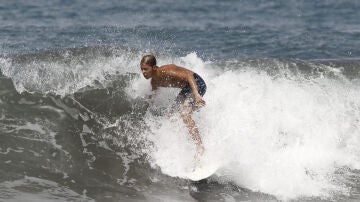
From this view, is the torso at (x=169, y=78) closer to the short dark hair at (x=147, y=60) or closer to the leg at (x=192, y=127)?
the short dark hair at (x=147, y=60)

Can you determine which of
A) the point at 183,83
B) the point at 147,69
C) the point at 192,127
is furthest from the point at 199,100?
the point at 147,69

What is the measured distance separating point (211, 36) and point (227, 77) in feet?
27.2

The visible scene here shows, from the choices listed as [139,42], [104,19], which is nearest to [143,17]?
[104,19]

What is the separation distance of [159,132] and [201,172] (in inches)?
48.2

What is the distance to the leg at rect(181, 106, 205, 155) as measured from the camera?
7.60 metres

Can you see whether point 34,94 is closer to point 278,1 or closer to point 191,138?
point 191,138

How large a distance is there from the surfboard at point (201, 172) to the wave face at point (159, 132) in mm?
122

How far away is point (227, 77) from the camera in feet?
33.0

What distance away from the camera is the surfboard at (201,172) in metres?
7.35

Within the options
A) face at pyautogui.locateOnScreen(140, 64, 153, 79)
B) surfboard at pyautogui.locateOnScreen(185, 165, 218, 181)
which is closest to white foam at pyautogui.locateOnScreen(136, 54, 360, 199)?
surfboard at pyautogui.locateOnScreen(185, 165, 218, 181)

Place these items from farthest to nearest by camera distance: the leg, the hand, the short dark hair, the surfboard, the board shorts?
the board shorts < the short dark hair < the leg < the hand < the surfboard

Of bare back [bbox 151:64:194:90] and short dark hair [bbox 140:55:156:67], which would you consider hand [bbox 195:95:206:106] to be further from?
short dark hair [bbox 140:55:156:67]

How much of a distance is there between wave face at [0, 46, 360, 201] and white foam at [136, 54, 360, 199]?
2 cm

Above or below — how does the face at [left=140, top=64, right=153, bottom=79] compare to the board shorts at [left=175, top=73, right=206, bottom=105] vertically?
above
